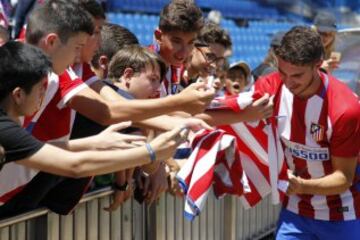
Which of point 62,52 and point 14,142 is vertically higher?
point 62,52

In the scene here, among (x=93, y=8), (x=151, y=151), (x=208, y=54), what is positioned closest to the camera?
(x=151, y=151)

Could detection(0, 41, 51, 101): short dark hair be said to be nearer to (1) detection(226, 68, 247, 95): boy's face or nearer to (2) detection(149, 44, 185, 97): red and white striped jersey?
(2) detection(149, 44, 185, 97): red and white striped jersey

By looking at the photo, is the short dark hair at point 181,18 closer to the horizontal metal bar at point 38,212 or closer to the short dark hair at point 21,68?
the horizontal metal bar at point 38,212

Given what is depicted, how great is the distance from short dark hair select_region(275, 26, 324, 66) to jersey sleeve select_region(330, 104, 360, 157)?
370 millimetres

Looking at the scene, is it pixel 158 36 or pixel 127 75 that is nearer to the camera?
pixel 127 75

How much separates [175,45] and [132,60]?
1.52 ft

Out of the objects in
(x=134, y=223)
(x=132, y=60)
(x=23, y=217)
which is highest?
(x=132, y=60)

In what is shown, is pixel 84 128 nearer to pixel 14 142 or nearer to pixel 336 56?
pixel 14 142

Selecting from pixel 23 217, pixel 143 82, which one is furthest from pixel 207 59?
pixel 23 217

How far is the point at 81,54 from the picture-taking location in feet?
12.2

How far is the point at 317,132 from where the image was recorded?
4.52m

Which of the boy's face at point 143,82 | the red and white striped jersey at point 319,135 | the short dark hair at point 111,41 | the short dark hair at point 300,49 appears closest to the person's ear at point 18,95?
the boy's face at point 143,82

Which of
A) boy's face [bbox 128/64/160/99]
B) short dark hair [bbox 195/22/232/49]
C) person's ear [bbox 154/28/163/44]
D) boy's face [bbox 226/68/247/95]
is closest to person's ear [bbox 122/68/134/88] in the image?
boy's face [bbox 128/64/160/99]

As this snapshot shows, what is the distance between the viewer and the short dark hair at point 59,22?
339 centimetres
